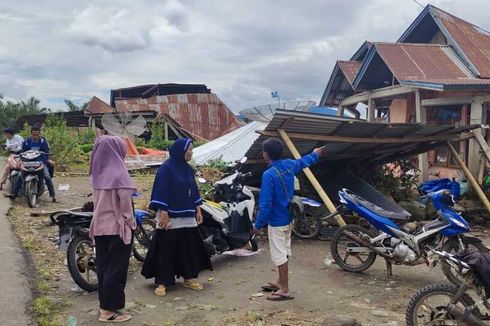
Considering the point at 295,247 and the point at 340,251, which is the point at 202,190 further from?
the point at 340,251

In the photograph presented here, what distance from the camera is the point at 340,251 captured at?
6.56 metres

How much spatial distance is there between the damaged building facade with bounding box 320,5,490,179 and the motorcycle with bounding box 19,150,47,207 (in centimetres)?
691

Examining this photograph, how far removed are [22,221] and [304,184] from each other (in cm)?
500

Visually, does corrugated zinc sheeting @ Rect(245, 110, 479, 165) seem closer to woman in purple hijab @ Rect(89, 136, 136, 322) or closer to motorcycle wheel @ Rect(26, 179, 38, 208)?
woman in purple hijab @ Rect(89, 136, 136, 322)

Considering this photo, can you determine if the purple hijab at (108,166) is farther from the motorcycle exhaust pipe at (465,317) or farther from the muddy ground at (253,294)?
the motorcycle exhaust pipe at (465,317)

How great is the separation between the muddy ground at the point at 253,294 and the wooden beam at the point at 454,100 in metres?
5.76

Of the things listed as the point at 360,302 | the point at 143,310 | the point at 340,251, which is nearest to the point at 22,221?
the point at 143,310

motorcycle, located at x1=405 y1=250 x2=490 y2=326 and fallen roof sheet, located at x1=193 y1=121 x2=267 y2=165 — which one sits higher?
fallen roof sheet, located at x1=193 y1=121 x2=267 y2=165

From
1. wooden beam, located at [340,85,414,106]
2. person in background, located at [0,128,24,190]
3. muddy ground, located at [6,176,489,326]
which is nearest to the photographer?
muddy ground, located at [6,176,489,326]

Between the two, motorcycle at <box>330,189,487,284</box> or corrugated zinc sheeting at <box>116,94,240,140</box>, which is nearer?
motorcycle at <box>330,189,487,284</box>

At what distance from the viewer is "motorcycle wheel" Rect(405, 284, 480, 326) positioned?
3828mm

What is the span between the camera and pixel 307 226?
8.34 metres

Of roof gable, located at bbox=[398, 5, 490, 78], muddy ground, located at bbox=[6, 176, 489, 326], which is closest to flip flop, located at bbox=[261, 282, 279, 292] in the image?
muddy ground, located at bbox=[6, 176, 489, 326]

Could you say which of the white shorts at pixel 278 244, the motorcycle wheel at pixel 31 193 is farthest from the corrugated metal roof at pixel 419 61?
the motorcycle wheel at pixel 31 193
